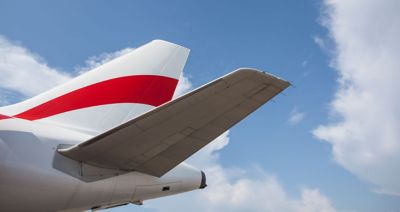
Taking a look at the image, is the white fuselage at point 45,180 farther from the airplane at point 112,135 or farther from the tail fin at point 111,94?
the tail fin at point 111,94

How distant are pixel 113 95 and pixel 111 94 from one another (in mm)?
54

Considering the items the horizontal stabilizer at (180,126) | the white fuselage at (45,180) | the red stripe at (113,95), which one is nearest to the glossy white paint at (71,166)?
the white fuselage at (45,180)

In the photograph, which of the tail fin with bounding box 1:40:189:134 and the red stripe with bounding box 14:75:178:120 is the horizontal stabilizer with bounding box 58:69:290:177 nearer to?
the tail fin with bounding box 1:40:189:134

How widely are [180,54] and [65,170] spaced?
195 inches

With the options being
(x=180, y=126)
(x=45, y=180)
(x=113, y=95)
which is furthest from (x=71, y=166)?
(x=113, y=95)

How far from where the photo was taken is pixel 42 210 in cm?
715

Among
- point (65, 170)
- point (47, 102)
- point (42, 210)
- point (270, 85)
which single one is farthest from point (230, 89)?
point (47, 102)

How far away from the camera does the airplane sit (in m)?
6.20

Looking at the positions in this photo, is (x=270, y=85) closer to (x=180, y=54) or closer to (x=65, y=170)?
(x=65, y=170)

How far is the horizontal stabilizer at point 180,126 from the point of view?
592cm

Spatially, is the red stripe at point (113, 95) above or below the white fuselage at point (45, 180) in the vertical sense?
above

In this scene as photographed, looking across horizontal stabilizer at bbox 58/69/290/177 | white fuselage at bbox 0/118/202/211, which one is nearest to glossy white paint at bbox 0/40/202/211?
white fuselage at bbox 0/118/202/211

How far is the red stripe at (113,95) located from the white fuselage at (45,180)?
39.5 inches

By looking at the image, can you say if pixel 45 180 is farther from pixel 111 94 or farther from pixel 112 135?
pixel 111 94
